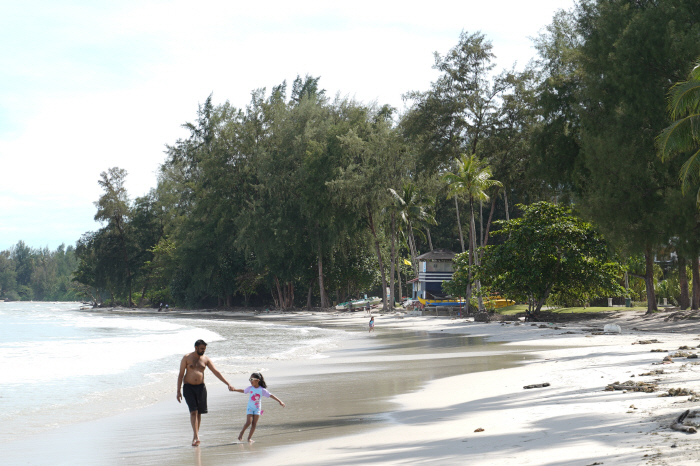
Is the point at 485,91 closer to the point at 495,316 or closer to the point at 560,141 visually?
the point at 560,141

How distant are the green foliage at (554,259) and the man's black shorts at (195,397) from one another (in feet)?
76.3

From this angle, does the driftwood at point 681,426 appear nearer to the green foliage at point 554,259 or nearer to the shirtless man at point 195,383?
the shirtless man at point 195,383

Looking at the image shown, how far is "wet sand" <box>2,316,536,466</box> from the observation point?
8.43 m

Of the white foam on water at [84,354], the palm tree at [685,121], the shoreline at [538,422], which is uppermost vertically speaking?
the palm tree at [685,121]

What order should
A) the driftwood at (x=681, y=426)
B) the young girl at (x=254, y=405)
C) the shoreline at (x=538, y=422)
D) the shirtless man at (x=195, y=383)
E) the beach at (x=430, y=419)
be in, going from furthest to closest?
the shirtless man at (x=195, y=383) → the young girl at (x=254, y=405) → the beach at (x=430, y=419) → the driftwood at (x=681, y=426) → the shoreline at (x=538, y=422)

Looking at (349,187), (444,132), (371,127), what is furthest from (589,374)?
(371,127)

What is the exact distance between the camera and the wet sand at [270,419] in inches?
332

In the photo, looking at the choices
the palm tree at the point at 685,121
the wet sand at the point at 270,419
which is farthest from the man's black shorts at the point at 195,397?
the palm tree at the point at 685,121

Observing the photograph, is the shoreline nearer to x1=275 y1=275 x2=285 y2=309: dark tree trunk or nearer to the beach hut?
the beach hut


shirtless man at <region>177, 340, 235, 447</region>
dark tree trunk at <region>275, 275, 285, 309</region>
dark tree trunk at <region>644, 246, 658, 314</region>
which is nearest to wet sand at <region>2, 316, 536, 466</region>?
shirtless man at <region>177, 340, 235, 447</region>

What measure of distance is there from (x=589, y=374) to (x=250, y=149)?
53.1m

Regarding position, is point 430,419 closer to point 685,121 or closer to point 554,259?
point 685,121

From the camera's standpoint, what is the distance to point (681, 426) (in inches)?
256

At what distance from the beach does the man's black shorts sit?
1.66 ft
